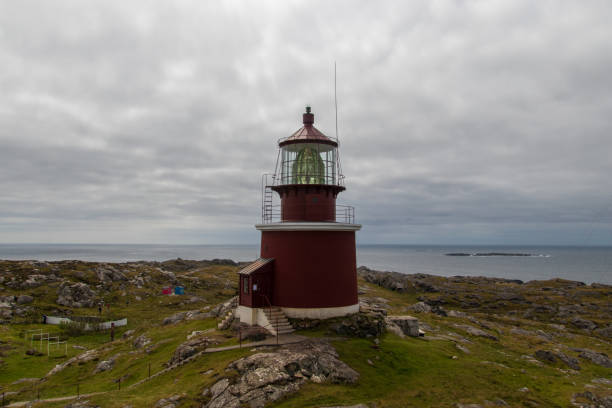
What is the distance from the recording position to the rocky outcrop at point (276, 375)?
44.2 ft

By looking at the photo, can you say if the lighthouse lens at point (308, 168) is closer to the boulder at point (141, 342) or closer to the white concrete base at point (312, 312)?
the white concrete base at point (312, 312)

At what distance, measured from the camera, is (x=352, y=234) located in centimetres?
2275

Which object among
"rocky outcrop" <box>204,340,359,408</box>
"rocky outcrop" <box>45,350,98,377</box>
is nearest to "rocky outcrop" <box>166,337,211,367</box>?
"rocky outcrop" <box>204,340,359,408</box>

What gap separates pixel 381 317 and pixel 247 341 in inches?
305

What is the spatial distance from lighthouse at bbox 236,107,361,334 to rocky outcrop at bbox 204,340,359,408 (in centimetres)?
419

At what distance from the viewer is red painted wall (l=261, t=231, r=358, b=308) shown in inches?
833

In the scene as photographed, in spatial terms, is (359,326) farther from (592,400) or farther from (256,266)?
(592,400)

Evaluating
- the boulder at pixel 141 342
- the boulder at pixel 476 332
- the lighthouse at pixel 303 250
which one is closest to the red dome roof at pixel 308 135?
the lighthouse at pixel 303 250

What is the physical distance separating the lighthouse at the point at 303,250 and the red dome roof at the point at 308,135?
0.06 m

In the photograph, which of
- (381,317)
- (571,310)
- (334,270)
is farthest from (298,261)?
(571,310)

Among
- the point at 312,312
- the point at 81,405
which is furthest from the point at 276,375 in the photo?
the point at 81,405

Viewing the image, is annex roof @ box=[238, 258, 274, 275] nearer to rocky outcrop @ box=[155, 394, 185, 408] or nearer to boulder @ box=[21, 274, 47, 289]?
rocky outcrop @ box=[155, 394, 185, 408]

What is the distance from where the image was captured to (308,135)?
22422 millimetres

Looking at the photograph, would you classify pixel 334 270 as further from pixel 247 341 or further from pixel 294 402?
pixel 294 402
